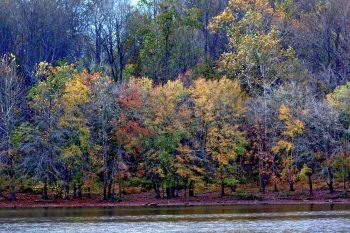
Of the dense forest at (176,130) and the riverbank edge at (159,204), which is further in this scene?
A: the dense forest at (176,130)

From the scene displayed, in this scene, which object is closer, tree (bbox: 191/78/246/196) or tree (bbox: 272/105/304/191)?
tree (bbox: 272/105/304/191)

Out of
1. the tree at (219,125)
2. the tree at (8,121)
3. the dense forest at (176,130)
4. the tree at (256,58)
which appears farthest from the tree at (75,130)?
the tree at (256,58)

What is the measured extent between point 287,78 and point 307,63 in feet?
30.3

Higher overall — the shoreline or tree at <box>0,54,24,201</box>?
tree at <box>0,54,24,201</box>

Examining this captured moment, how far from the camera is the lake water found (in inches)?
1810

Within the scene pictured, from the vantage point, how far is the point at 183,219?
5322 centimetres

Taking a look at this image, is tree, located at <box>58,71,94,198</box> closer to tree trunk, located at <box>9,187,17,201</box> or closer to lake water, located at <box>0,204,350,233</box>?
tree trunk, located at <box>9,187,17,201</box>

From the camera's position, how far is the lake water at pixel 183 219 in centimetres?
4597

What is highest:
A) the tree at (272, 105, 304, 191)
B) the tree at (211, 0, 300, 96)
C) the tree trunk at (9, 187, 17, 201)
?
the tree at (211, 0, 300, 96)

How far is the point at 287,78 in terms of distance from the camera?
277 feet

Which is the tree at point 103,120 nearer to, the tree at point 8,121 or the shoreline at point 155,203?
the shoreline at point 155,203

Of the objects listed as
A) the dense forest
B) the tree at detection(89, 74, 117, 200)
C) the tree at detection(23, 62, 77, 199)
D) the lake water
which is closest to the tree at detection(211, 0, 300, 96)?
the dense forest

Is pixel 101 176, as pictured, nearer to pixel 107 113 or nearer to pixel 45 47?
pixel 107 113

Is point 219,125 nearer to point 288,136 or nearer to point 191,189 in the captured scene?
point 288,136
